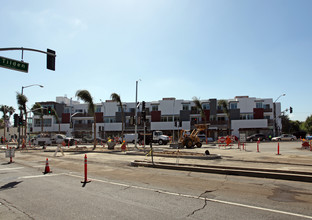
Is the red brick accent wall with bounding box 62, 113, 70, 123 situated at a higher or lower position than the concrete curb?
higher

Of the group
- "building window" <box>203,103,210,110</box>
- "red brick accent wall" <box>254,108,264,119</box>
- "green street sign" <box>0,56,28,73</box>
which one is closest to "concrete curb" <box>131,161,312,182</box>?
"green street sign" <box>0,56,28,73</box>

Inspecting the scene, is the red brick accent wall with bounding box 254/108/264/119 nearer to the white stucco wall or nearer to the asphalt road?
the white stucco wall

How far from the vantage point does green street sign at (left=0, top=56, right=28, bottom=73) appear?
Result: 42.4ft

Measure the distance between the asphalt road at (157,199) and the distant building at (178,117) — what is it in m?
45.7

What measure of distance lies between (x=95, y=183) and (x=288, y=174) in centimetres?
725

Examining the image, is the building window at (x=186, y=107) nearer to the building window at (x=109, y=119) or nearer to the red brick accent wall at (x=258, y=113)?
the red brick accent wall at (x=258, y=113)

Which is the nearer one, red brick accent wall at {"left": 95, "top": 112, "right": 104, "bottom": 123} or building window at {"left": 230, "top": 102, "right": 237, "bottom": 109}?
building window at {"left": 230, "top": 102, "right": 237, "bottom": 109}

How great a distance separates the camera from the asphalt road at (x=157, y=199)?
5.02m

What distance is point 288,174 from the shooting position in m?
8.87

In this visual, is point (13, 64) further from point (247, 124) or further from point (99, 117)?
point (99, 117)

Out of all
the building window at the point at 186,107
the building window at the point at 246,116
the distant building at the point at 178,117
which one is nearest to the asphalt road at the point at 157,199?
the distant building at the point at 178,117

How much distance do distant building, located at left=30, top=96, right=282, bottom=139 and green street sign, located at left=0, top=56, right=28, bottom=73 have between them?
41840 millimetres

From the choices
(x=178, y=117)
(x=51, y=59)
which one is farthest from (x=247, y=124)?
(x=51, y=59)

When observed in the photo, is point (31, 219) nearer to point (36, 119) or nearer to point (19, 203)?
point (19, 203)
